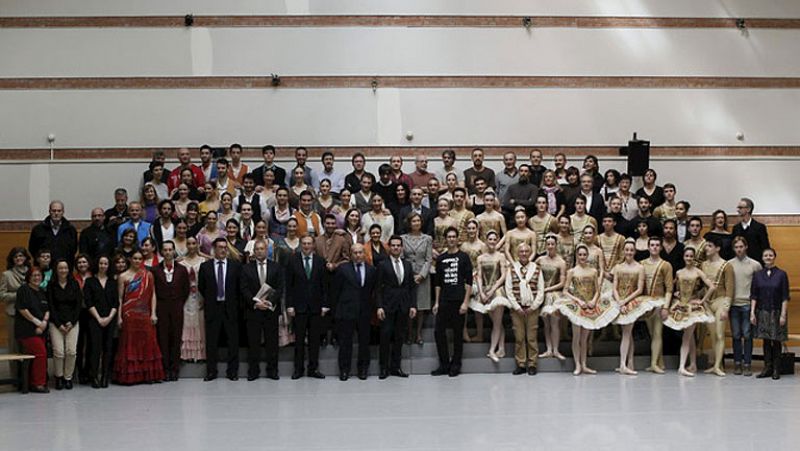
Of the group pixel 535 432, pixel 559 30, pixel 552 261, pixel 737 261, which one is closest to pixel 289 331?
pixel 552 261

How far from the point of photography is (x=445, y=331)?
1141 cm

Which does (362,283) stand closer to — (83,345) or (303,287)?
(303,287)

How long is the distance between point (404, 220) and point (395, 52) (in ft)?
11.8

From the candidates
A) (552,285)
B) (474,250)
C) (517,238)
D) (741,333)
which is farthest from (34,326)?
(741,333)

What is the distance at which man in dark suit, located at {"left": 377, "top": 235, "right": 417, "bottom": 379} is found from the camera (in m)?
11.3

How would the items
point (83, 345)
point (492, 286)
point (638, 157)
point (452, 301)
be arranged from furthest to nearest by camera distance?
point (638, 157) → point (492, 286) → point (452, 301) → point (83, 345)

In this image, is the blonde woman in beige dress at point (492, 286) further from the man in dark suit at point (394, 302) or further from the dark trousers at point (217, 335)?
the dark trousers at point (217, 335)

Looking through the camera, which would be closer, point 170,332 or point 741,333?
point 170,332

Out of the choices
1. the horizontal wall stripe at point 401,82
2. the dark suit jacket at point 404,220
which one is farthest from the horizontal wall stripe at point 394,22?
the dark suit jacket at point 404,220

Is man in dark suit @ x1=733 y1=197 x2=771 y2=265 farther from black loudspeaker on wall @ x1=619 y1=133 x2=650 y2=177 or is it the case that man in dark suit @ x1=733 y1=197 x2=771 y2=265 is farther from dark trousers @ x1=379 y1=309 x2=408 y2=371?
dark trousers @ x1=379 y1=309 x2=408 y2=371

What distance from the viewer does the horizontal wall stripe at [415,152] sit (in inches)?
561

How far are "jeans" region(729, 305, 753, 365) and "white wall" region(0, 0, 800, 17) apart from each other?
541 cm

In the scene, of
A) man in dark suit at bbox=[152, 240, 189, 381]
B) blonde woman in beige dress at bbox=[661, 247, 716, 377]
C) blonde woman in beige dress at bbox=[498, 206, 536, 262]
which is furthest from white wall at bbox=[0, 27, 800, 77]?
blonde woman in beige dress at bbox=[661, 247, 716, 377]

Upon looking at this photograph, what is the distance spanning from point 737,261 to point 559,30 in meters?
4.90
